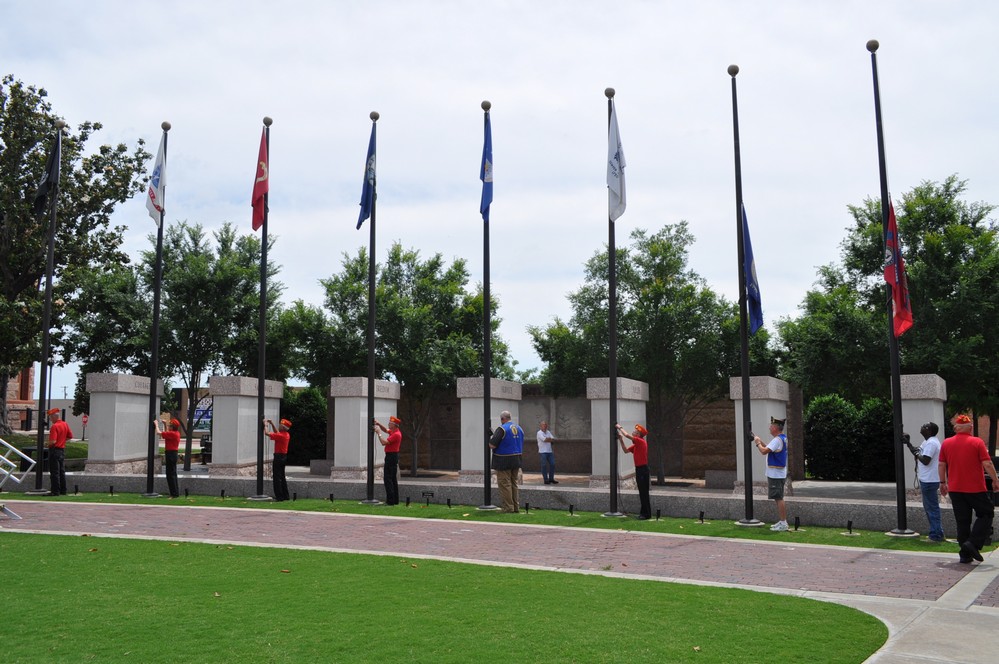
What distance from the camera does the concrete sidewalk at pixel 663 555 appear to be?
25.1ft

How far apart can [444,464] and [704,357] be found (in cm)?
1126

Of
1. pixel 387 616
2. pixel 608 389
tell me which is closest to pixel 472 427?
pixel 608 389

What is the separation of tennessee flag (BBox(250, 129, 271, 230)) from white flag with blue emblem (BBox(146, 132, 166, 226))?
2.39 m

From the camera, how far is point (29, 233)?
32.3 metres

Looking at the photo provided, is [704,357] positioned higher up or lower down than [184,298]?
lower down

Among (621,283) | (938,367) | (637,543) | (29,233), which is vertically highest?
(29,233)

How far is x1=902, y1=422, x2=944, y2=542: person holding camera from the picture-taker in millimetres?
12789

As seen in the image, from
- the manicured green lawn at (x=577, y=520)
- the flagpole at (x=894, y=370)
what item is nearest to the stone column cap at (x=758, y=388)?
the manicured green lawn at (x=577, y=520)

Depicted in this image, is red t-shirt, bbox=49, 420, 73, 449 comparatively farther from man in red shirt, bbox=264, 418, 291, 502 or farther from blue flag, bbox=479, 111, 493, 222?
blue flag, bbox=479, 111, 493, 222

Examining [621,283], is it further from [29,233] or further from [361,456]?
[29,233]

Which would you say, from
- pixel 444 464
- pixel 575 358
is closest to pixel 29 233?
pixel 444 464

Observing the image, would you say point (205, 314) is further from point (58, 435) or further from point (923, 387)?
point (923, 387)

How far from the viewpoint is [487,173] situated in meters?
18.4

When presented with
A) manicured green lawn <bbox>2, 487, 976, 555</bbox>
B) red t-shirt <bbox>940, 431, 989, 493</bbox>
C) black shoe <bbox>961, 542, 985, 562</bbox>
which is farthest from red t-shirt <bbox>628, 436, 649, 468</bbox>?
black shoe <bbox>961, 542, 985, 562</bbox>
